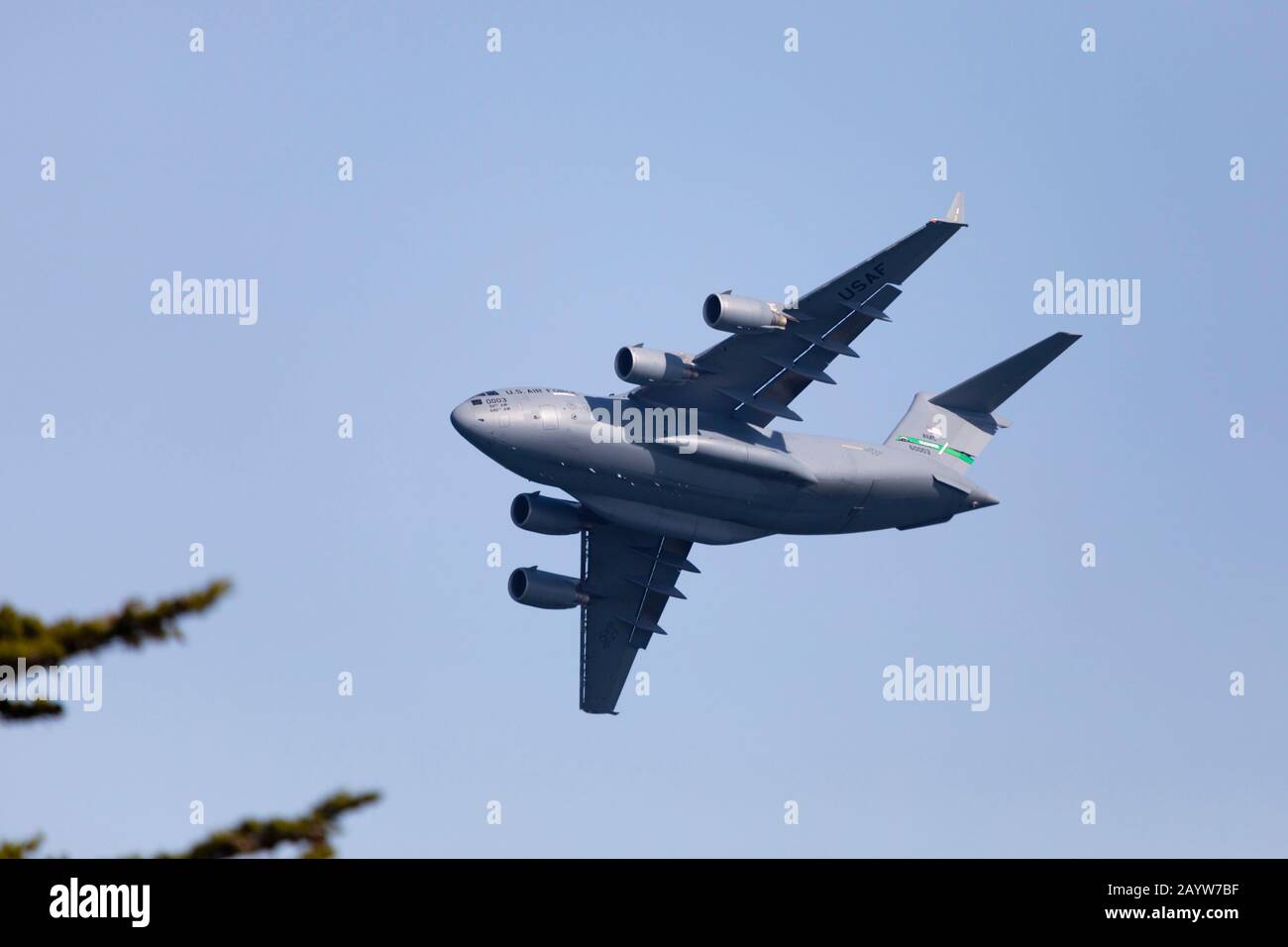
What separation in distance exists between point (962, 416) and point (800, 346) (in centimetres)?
731

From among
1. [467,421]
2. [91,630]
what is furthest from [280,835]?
[467,421]

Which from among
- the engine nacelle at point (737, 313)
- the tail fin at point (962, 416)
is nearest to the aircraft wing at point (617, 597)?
the tail fin at point (962, 416)

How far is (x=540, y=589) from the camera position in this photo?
41.0 m

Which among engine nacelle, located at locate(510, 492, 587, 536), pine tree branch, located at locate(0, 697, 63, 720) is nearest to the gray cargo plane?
engine nacelle, located at locate(510, 492, 587, 536)

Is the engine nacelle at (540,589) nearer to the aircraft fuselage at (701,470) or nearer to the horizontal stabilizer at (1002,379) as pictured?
the aircraft fuselage at (701,470)

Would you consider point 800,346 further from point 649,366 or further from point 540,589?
point 540,589

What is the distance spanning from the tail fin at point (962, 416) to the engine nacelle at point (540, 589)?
9146 mm

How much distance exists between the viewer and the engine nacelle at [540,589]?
40938 millimetres
